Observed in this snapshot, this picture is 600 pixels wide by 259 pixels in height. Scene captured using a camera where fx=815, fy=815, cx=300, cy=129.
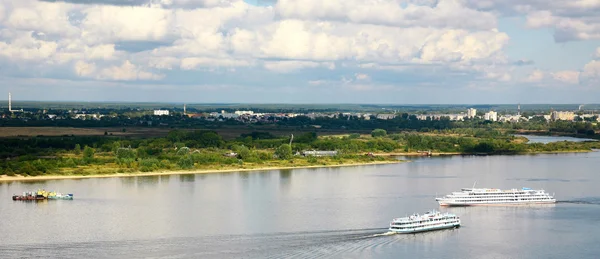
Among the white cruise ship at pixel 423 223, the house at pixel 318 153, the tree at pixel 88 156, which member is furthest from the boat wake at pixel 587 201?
the tree at pixel 88 156

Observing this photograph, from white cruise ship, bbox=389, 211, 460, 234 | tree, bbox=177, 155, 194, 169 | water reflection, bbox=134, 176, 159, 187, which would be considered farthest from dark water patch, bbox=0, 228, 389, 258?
tree, bbox=177, 155, 194, 169

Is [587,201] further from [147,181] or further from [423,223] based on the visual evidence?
[147,181]

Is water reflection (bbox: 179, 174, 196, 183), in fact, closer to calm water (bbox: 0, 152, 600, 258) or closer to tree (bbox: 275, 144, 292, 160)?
calm water (bbox: 0, 152, 600, 258)

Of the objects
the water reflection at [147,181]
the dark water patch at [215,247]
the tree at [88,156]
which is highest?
the tree at [88,156]

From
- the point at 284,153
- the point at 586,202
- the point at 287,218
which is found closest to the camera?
the point at 287,218

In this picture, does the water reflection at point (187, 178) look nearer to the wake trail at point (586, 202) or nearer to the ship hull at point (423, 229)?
the ship hull at point (423, 229)

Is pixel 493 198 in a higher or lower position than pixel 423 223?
higher

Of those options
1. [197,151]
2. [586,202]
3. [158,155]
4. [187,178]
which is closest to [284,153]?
[197,151]
